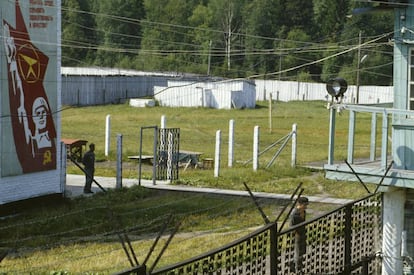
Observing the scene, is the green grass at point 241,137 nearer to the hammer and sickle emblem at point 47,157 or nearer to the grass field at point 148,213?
the grass field at point 148,213

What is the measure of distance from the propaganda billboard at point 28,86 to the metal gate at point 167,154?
5122 millimetres

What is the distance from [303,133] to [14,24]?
91.5 feet

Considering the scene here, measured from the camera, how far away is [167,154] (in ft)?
91.3

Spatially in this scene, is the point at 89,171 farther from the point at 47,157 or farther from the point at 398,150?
the point at 398,150

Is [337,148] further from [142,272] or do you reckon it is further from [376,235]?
[142,272]

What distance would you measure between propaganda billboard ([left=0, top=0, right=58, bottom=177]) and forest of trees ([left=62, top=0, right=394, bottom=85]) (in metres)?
51.6

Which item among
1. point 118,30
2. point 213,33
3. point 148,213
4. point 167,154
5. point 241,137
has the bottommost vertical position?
point 148,213

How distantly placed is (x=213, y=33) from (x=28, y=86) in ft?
222

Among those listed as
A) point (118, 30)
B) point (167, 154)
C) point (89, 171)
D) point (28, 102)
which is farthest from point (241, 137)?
point (118, 30)

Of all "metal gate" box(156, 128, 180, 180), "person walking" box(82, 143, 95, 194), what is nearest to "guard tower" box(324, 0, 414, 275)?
"person walking" box(82, 143, 95, 194)

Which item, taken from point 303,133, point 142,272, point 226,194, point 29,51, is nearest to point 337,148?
point 303,133

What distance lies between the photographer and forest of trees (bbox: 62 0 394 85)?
79.1 metres

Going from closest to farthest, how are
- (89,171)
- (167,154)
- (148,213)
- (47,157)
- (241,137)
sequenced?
(148,213), (47,157), (89,171), (167,154), (241,137)

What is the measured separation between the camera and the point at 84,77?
60.8 meters
